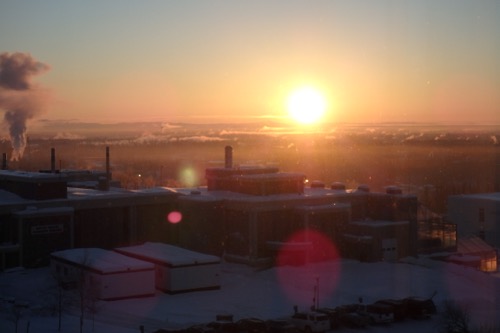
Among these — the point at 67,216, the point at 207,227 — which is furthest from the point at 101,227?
the point at 207,227

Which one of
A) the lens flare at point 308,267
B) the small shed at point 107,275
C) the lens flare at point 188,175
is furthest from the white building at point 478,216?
the lens flare at point 188,175

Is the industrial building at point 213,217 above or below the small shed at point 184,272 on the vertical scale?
above

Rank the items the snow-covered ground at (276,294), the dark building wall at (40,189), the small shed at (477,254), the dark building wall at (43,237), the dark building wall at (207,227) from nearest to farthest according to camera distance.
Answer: the snow-covered ground at (276,294)
the dark building wall at (43,237)
the dark building wall at (40,189)
the dark building wall at (207,227)
the small shed at (477,254)

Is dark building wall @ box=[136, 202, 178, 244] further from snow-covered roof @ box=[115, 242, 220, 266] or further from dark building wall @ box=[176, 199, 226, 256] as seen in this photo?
snow-covered roof @ box=[115, 242, 220, 266]

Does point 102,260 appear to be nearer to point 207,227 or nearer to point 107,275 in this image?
point 107,275

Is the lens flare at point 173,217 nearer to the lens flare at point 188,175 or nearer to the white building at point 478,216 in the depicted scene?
the white building at point 478,216

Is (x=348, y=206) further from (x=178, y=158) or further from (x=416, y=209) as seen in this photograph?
(x=178, y=158)

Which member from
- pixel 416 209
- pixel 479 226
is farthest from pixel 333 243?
pixel 479 226
